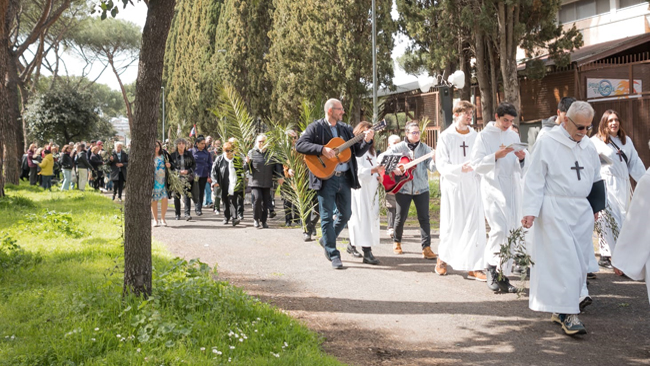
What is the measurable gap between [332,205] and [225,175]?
21.5 feet

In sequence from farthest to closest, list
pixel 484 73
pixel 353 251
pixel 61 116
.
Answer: pixel 61 116 < pixel 484 73 < pixel 353 251

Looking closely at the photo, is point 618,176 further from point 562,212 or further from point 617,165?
point 562,212

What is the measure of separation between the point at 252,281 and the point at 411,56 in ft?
61.6

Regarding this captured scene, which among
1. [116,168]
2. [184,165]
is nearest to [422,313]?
[184,165]

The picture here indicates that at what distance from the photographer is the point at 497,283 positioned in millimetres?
7281

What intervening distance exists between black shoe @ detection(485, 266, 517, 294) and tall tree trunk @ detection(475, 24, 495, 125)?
1441cm

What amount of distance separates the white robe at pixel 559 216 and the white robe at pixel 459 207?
72.1 inches

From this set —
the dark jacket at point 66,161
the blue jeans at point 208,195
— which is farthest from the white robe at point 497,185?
the dark jacket at point 66,161

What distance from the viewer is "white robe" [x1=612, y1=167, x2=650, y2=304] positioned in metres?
5.17

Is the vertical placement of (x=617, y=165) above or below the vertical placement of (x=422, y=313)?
above

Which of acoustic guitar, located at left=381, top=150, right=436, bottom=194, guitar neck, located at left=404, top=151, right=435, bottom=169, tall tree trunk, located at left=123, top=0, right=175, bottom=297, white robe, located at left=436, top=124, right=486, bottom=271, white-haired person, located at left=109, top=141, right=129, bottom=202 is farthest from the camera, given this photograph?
white-haired person, located at left=109, top=141, right=129, bottom=202

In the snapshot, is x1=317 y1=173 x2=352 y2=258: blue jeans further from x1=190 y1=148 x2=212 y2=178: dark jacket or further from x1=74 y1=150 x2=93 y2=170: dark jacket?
x1=74 y1=150 x2=93 y2=170: dark jacket

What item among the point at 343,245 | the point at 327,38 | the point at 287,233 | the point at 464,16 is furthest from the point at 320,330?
the point at 327,38

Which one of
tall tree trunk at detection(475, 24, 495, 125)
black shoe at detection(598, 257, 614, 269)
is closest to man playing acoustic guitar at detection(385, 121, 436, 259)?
black shoe at detection(598, 257, 614, 269)
